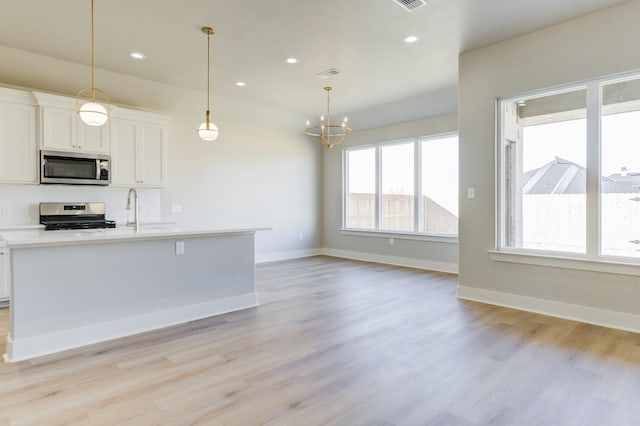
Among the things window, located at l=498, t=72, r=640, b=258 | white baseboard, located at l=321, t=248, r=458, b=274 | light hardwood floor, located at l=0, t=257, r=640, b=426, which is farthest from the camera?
white baseboard, located at l=321, t=248, r=458, b=274

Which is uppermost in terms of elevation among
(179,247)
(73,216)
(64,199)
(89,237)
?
(64,199)

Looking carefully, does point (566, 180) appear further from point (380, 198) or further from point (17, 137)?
point (17, 137)

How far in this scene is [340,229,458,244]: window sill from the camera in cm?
628

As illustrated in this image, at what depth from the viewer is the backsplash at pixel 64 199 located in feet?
14.9

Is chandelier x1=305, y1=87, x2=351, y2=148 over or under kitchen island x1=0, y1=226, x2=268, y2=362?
over

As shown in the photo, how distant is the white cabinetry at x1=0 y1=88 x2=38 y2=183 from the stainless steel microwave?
0.41 feet

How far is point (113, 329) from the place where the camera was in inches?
127

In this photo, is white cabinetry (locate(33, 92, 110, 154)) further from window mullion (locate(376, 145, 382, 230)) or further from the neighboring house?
the neighboring house

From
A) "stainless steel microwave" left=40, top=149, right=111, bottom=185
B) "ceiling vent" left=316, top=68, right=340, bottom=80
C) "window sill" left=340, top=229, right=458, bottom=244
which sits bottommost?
"window sill" left=340, top=229, right=458, bottom=244

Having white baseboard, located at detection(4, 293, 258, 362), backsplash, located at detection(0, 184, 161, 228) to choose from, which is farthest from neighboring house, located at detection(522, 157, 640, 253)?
backsplash, located at detection(0, 184, 161, 228)

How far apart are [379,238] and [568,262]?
3.90 meters

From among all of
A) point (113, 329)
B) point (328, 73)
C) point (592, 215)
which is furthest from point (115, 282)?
point (592, 215)

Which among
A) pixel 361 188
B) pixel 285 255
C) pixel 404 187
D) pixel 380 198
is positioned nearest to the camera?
pixel 404 187

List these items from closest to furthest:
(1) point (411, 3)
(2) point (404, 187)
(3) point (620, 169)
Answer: (1) point (411, 3)
(3) point (620, 169)
(2) point (404, 187)
